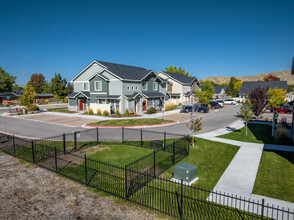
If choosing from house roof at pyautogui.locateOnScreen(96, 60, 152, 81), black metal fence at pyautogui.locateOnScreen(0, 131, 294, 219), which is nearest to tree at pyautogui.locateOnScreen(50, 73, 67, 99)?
house roof at pyautogui.locateOnScreen(96, 60, 152, 81)

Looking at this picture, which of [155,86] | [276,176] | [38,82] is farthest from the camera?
[38,82]

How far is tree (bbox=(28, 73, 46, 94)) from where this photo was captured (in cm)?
8697

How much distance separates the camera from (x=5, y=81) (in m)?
71.1

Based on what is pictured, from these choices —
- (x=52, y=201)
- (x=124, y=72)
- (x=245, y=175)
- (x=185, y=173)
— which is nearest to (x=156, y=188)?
(x=185, y=173)

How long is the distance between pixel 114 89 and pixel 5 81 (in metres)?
56.1

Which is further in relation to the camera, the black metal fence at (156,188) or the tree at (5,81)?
the tree at (5,81)

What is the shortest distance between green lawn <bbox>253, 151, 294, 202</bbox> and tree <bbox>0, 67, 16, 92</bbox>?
81.5m

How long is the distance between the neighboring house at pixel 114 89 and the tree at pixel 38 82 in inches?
2070

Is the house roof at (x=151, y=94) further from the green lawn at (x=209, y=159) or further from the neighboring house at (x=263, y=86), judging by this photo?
the neighboring house at (x=263, y=86)

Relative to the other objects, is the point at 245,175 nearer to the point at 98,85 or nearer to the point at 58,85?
the point at 98,85

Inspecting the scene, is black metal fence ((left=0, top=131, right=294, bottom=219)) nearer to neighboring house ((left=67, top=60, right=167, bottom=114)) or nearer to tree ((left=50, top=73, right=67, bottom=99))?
neighboring house ((left=67, top=60, right=167, bottom=114))

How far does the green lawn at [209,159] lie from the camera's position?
35.7 feet

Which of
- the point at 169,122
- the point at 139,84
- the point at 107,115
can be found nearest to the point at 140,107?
the point at 139,84

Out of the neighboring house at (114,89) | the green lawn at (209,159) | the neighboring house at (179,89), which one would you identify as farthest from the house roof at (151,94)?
the green lawn at (209,159)
